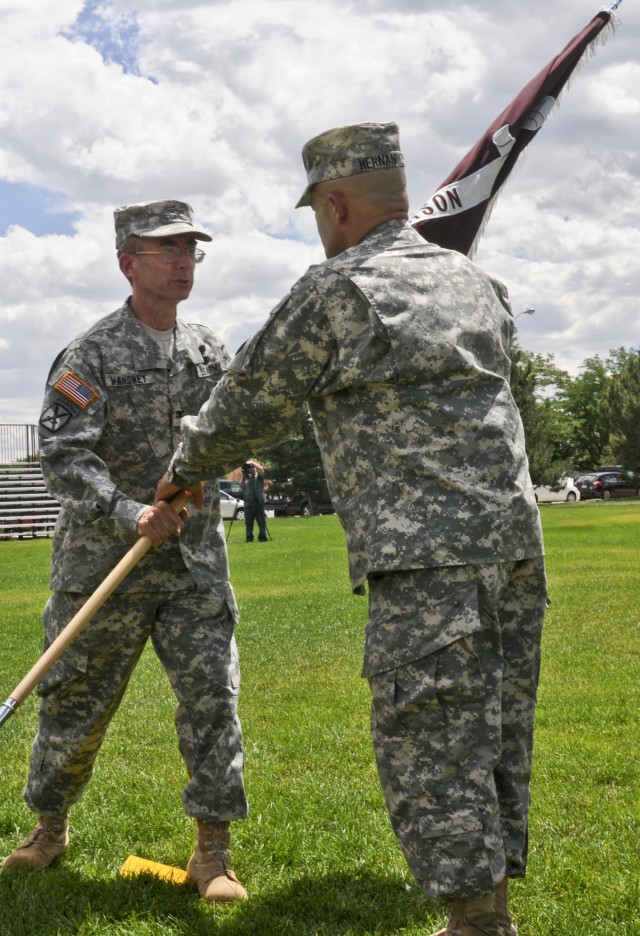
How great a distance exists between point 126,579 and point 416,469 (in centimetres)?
171

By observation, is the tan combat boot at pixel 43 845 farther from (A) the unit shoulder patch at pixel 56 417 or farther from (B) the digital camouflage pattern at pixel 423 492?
(B) the digital camouflage pattern at pixel 423 492

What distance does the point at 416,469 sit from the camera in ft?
10.9

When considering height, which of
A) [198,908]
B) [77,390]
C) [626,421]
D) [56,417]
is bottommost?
[198,908]

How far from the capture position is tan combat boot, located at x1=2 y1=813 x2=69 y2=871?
472 centimetres

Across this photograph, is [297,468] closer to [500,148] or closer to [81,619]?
[500,148]

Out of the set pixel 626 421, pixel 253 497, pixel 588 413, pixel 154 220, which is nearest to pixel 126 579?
pixel 154 220

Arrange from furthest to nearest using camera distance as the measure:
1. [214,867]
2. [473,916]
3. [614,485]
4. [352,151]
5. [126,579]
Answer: [614,485] → [126,579] → [214,867] → [352,151] → [473,916]

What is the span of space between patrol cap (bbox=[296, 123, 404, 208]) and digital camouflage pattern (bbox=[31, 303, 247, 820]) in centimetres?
152

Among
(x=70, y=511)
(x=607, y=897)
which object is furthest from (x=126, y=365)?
(x=607, y=897)

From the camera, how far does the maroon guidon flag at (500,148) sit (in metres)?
5.59

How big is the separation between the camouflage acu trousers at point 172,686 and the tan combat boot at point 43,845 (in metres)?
0.09

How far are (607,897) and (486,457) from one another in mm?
1924

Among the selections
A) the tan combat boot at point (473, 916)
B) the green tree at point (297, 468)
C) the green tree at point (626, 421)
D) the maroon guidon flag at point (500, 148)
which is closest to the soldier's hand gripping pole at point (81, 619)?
the tan combat boot at point (473, 916)

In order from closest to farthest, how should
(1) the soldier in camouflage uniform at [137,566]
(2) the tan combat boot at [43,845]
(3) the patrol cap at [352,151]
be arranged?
1. (3) the patrol cap at [352,151]
2. (1) the soldier in camouflage uniform at [137,566]
3. (2) the tan combat boot at [43,845]
